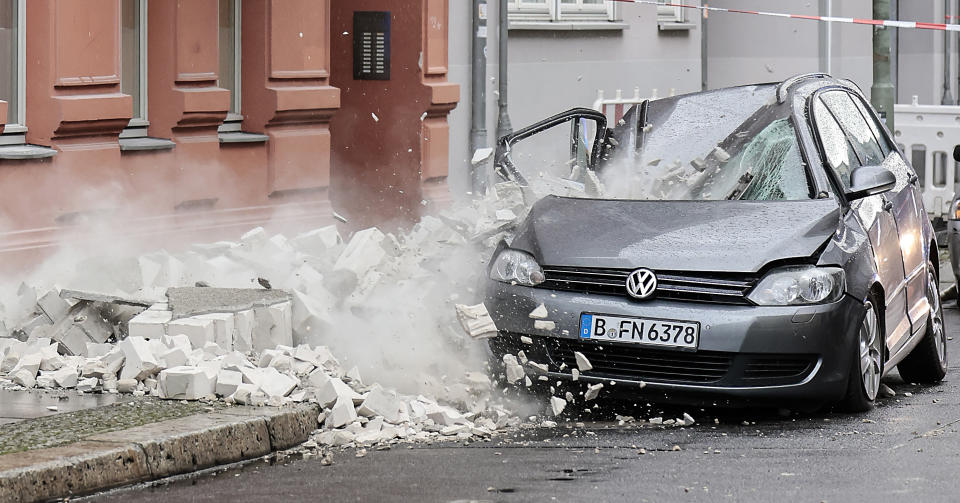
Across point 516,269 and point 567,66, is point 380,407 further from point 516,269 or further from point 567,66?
point 567,66

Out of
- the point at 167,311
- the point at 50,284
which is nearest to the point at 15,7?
the point at 50,284

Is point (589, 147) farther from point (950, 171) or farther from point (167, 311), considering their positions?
point (950, 171)

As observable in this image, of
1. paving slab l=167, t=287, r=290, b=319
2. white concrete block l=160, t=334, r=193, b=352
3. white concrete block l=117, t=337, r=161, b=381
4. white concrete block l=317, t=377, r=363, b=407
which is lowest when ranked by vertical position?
white concrete block l=317, t=377, r=363, b=407

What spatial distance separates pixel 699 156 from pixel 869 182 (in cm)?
101

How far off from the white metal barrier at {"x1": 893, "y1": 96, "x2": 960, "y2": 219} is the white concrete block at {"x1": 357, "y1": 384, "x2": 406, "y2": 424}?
12.3 meters

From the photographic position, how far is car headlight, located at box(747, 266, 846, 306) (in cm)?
771

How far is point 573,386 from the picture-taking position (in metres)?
7.93

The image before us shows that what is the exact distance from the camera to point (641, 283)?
7816mm

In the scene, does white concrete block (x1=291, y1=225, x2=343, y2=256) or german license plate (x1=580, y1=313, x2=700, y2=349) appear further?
white concrete block (x1=291, y1=225, x2=343, y2=256)

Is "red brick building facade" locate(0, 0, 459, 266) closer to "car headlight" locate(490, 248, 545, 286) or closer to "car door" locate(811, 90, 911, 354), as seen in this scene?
"car headlight" locate(490, 248, 545, 286)

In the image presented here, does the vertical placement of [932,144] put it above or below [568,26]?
below

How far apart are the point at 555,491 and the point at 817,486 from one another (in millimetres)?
986

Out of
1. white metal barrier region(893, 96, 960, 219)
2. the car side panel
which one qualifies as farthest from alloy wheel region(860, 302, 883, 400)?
white metal barrier region(893, 96, 960, 219)

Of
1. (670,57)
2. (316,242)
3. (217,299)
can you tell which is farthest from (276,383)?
(670,57)
